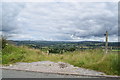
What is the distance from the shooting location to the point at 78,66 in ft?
40.1

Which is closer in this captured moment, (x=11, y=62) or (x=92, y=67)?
(x=92, y=67)

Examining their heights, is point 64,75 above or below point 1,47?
below

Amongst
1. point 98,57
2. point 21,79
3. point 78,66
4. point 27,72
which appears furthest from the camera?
point 98,57

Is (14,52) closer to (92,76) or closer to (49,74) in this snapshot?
(49,74)

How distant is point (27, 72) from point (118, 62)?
201 inches

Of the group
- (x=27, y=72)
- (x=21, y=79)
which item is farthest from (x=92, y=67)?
(x=21, y=79)

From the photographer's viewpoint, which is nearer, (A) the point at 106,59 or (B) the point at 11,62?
(A) the point at 106,59

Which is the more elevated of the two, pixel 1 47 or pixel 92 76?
pixel 1 47

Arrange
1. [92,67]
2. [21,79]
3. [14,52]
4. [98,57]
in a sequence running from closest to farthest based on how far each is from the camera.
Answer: [21,79] < [92,67] < [98,57] < [14,52]

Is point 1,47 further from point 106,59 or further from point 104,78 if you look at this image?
point 104,78

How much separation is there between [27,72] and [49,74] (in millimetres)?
1342

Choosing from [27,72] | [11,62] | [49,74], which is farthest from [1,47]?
[49,74]

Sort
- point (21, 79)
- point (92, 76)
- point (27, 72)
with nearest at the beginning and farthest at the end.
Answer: point (21, 79) → point (92, 76) → point (27, 72)

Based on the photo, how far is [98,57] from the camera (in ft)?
43.2
